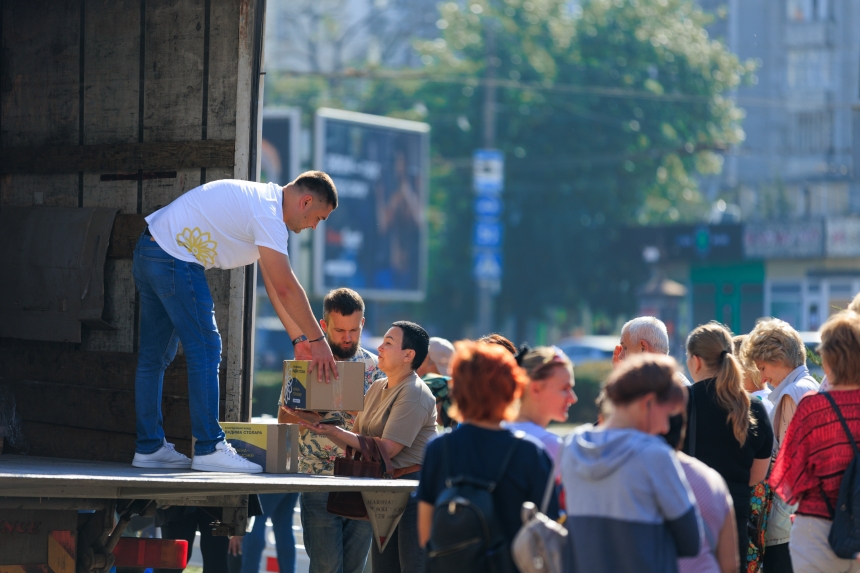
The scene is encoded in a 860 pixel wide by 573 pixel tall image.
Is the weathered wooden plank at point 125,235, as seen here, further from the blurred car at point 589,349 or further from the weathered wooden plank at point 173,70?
the blurred car at point 589,349

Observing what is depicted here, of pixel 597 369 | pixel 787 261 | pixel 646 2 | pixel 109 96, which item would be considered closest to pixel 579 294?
pixel 787 261

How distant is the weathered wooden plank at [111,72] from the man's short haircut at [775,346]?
372 centimetres

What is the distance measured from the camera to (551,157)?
3794 cm

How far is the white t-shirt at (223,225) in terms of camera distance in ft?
19.2

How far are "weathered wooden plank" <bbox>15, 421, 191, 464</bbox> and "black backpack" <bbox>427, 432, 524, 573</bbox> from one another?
2.70 metres

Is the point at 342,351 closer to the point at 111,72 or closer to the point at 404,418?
the point at 404,418

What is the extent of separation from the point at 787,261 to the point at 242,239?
33283 millimetres

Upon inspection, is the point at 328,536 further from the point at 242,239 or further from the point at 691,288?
the point at 691,288

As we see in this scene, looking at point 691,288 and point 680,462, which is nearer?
point 680,462

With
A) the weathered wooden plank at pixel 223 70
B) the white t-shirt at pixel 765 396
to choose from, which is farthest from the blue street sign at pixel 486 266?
the weathered wooden plank at pixel 223 70

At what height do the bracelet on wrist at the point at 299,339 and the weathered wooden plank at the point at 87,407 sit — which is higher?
the bracelet on wrist at the point at 299,339

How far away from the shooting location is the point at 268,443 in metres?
5.88

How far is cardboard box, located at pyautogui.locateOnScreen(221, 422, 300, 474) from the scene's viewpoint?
5855 mm

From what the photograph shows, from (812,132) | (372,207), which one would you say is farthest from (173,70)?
(812,132)
